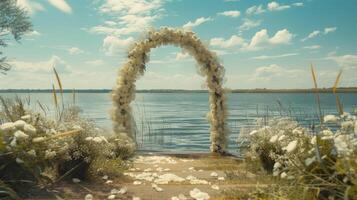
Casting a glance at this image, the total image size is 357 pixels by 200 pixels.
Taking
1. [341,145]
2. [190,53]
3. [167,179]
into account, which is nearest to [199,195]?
[167,179]

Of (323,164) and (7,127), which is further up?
(7,127)

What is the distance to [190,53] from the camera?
459 inches

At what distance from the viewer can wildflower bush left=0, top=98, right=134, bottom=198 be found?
357 cm

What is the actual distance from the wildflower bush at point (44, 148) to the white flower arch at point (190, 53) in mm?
1966

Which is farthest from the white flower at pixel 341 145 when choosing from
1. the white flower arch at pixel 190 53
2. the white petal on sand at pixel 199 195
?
the white flower arch at pixel 190 53

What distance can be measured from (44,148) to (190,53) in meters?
7.76

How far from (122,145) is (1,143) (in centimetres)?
577

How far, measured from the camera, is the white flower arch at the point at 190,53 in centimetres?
1130

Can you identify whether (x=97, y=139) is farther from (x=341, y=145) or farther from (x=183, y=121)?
(x=183, y=121)

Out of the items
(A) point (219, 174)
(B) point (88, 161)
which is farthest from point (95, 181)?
(A) point (219, 174)

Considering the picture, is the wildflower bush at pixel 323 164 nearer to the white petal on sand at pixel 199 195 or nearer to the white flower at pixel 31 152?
the white petal on sand at pixel 199 195

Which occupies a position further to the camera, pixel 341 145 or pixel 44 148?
pixel 44 148

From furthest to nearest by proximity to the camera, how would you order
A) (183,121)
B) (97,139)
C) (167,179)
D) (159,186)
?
(183,121)
(167,179)
(97,139)
(159,186)

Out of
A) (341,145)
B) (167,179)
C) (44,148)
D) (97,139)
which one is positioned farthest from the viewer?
(167,179)
